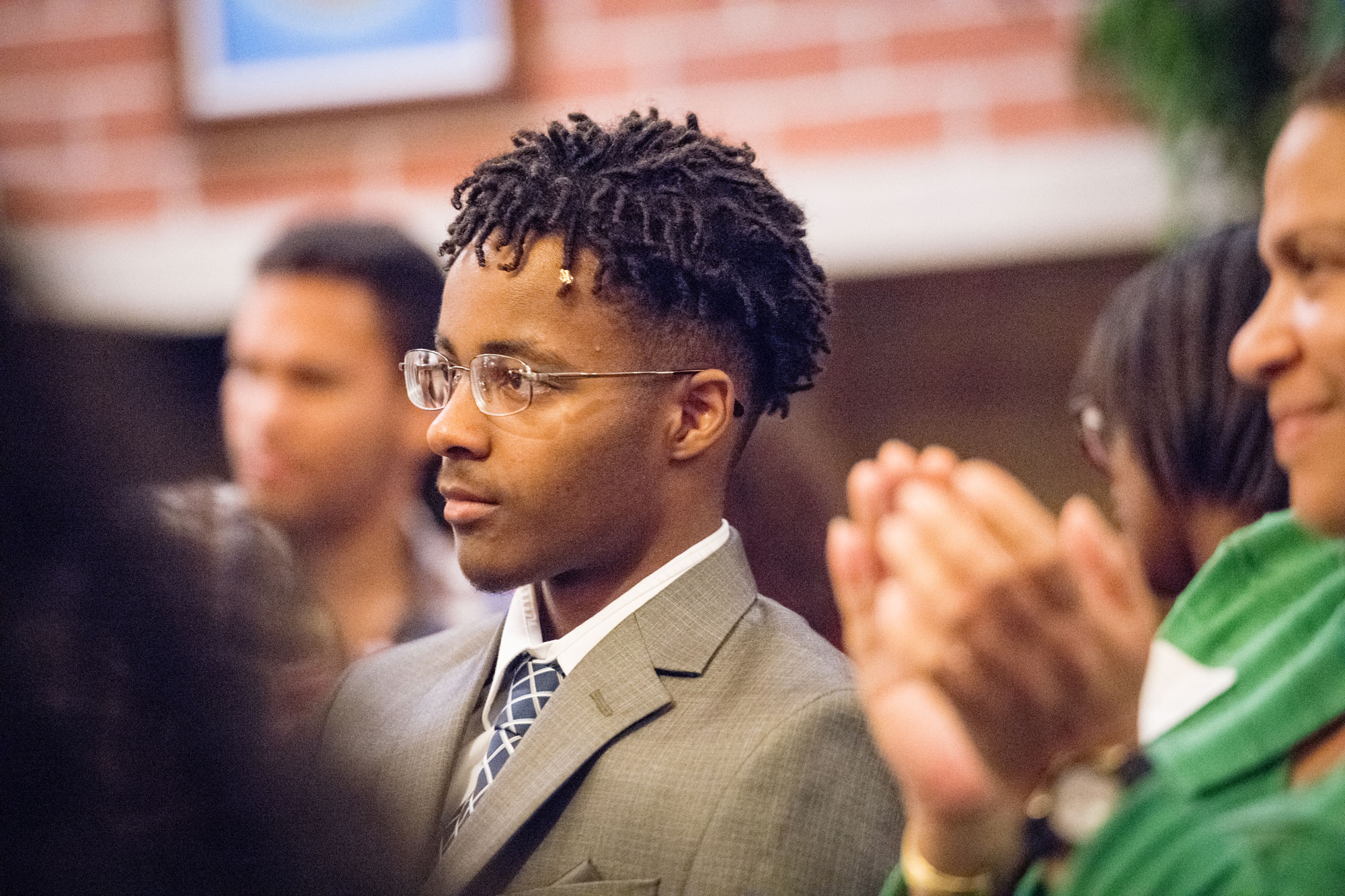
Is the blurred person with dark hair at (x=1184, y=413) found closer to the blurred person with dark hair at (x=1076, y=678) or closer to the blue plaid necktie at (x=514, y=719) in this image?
the blurred person with dark hair at (x=1076, y=678)

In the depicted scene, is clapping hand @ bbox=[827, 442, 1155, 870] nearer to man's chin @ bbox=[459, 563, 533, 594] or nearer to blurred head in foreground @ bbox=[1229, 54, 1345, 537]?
blurred head in foreground @ bbox=[1229, 54, 1345, 537]

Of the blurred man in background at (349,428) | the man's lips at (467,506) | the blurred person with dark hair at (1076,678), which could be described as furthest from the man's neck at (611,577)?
the blurred man in background at (349,428)

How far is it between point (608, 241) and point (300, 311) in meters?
1.24

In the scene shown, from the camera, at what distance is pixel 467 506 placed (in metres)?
1.19

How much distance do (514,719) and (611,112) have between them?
2000mm

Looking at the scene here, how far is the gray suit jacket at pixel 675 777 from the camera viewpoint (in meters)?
1.06

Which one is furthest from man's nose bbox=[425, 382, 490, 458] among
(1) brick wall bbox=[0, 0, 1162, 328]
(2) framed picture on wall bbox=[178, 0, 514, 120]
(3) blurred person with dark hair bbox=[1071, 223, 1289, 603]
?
(2) framed picture on wall bbox=[178, 0, 514, 120]

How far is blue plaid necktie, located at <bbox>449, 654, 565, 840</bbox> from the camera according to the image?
1.19 meters

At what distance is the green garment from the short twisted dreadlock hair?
476 millimetres

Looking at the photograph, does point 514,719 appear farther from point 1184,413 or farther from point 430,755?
point 1184,413

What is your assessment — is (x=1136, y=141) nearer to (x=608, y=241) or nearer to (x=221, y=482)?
(x=608, y=241)

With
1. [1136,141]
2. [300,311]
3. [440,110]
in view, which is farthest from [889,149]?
[300,311]

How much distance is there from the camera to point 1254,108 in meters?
2.32

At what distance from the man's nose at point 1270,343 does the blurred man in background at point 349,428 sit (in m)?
1.46
